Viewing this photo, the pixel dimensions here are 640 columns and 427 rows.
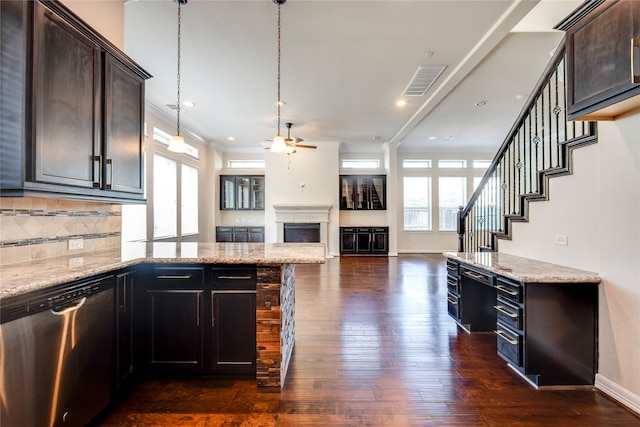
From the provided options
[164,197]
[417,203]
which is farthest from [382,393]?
[417,203]

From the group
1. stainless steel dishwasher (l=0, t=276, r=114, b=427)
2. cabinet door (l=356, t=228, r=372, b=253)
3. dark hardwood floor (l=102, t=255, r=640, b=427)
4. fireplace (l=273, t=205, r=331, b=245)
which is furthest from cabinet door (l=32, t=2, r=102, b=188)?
cabinet door (l=356, t=228, r=372, b=253)

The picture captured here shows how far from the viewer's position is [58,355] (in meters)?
1.51

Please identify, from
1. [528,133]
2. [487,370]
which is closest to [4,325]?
[487,370]

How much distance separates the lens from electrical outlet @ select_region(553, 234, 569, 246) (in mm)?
2476

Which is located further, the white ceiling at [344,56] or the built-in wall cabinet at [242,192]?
the built-in wall cabinet at [242,192]

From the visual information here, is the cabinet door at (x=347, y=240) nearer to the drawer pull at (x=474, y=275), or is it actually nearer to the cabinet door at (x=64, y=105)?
the drawer pull at (x=474, y=275)

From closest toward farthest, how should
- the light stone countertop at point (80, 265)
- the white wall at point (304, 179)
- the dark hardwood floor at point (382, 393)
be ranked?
the light stone countertop at point (80, 265), the dark hardwood floor at point (382, 393), the white wall at point (304, 179)

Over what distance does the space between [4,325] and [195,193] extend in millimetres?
7057

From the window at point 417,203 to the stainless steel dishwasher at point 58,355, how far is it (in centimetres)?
870

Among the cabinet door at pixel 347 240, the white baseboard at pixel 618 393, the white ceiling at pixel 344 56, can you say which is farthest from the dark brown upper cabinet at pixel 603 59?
the cabinet door at pixel 347 240

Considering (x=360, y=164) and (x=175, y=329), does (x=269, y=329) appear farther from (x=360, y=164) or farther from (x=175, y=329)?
(x=360, y=164)

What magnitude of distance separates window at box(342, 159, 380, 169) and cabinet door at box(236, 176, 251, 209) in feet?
10.4

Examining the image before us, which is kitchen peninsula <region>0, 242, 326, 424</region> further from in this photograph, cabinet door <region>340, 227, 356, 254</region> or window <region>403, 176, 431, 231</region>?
window <region>403, 176, 431, 231</region>

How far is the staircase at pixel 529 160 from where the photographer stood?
2510mm
